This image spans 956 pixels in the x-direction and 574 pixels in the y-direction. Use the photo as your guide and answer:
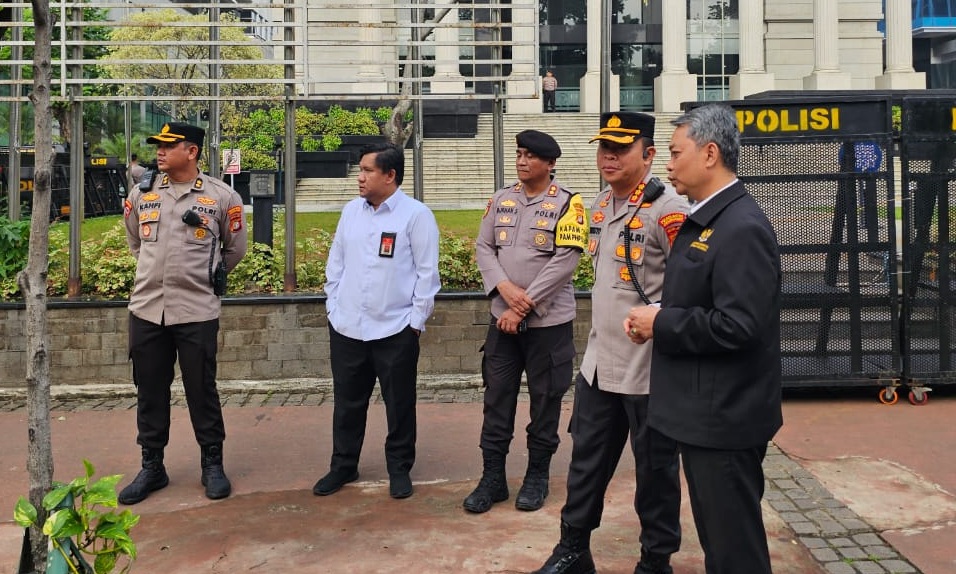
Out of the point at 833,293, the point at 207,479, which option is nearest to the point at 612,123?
the point at 207,479

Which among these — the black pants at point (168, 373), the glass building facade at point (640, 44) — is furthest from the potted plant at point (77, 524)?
the glass building facade at point (640, 44)

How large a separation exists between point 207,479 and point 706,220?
3631 mm

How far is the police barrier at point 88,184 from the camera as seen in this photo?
11.7 meters

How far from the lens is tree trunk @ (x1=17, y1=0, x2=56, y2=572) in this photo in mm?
3848

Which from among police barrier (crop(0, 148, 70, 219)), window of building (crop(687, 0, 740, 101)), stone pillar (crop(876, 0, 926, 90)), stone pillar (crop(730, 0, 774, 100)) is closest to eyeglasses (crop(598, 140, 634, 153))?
police barrier (crop(0, 148, 70, 219))

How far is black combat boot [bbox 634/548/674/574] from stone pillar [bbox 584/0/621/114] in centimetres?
3837

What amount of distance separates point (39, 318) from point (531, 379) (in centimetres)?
255

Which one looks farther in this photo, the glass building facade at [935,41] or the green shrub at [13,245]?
the glass building facade at [935,41]

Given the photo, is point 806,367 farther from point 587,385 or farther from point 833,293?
point 587,385

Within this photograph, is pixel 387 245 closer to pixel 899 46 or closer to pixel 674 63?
pixel 674 63

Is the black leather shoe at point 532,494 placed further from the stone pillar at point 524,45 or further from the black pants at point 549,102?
the black pants at point 549,102

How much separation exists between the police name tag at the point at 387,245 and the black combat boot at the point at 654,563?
2223mm

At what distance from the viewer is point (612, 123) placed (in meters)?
4.42

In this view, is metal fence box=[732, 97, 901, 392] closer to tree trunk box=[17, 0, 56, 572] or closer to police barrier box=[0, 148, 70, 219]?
tree trunk box=[17, 0, 56, 572]
